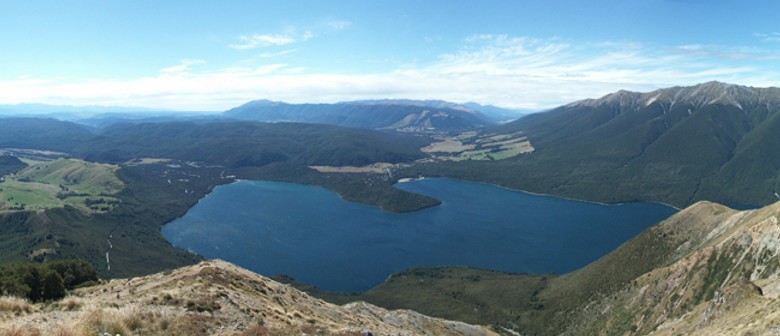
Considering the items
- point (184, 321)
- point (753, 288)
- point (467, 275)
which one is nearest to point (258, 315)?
point (184, 321)

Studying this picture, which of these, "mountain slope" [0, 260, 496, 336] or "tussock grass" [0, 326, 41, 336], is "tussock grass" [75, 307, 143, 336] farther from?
"tussock grass" [0, 326, 41, 336]

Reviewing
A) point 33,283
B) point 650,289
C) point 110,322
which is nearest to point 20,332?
point 110,322

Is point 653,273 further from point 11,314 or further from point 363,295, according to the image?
point 11,314

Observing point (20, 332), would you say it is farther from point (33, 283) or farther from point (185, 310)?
point (33, 283)

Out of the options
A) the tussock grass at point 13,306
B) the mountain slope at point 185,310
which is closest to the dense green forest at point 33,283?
the mountain slope at point 185,310

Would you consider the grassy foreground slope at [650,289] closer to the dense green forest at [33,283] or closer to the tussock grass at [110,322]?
the tussock grass at [110,322]

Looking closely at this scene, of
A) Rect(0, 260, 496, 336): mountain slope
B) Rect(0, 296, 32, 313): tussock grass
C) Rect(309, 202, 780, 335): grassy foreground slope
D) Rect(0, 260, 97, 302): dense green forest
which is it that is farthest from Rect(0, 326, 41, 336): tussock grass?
Rect(309, 202, 780, 335): grassy foreground slope
